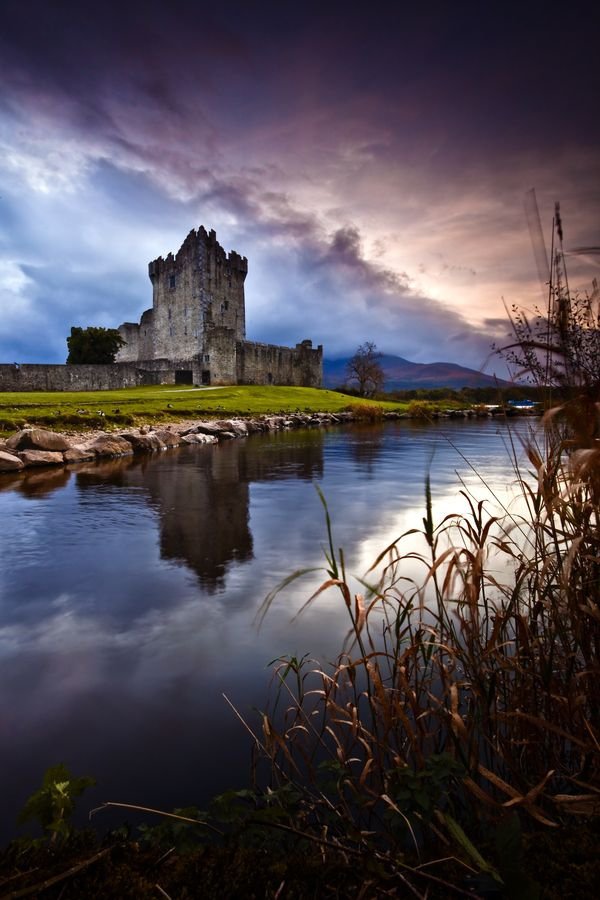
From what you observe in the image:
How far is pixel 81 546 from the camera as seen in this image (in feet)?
25.5

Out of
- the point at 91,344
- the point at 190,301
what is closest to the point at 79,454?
the point at 91,344

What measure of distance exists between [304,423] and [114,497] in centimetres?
2514

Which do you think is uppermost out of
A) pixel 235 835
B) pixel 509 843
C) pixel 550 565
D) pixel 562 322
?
pixel 562 322

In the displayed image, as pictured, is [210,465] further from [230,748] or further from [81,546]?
[230,748]

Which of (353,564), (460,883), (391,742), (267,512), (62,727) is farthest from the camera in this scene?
(267,512)

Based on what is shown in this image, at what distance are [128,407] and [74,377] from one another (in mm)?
20109

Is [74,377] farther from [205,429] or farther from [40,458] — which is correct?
[40,458]

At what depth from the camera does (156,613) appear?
5.27 m

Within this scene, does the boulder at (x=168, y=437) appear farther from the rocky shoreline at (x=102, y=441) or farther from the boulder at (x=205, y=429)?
the boulder at (x=205, y=429)

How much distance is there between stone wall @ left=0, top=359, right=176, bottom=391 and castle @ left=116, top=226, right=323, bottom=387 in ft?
21.9

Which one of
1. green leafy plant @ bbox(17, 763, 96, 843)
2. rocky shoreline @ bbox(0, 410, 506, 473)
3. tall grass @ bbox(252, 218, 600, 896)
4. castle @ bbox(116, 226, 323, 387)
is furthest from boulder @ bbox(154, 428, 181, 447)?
castle @ bbox(116, 226, 323, 387)

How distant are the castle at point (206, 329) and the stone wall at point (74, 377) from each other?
21.9ft

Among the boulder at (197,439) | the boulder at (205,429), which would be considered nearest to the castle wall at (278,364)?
the boulder at (205,429)

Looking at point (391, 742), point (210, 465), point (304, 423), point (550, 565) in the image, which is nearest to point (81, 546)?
point (391, 742)
